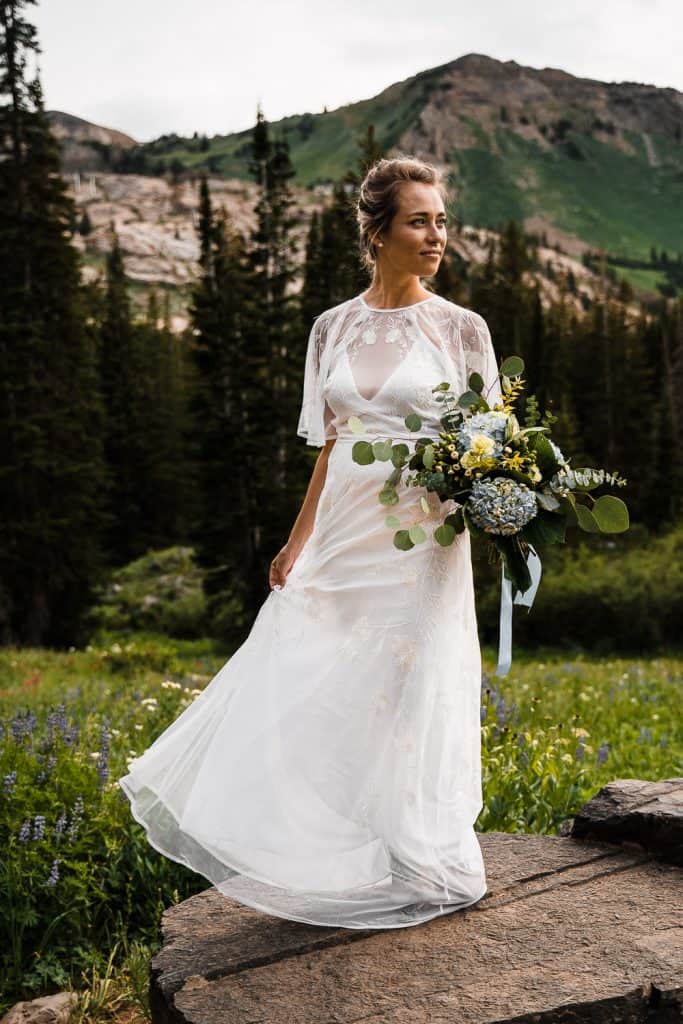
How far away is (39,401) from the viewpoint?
2823 centimetres

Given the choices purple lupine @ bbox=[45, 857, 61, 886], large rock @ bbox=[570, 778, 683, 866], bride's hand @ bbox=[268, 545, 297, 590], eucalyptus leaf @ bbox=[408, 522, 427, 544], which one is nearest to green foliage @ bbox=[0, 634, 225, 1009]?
purple lupine @ bbox=[45, 857, 61, 886]

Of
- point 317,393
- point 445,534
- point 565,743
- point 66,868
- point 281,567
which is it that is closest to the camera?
point 445,534

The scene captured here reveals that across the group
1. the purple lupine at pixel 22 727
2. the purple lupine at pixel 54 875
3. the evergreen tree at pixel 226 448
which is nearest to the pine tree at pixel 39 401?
the evergreen tree at pixel 226 448

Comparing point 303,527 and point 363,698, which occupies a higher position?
point 303,527

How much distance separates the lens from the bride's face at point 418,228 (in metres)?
4.25

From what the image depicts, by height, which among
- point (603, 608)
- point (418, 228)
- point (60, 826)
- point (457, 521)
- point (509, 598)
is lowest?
point (603, 608)

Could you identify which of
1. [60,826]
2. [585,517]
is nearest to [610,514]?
[585,517]

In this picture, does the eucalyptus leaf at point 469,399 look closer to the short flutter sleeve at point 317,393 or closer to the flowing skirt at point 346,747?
the flowing skirt at point 346,747

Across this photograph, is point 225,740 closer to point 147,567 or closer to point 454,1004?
point 454,1004

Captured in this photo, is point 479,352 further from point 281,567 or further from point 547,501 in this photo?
point 281,567

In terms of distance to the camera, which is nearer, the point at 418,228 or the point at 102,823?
the point at 418,228

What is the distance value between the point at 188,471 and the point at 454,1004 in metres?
→ 50.5

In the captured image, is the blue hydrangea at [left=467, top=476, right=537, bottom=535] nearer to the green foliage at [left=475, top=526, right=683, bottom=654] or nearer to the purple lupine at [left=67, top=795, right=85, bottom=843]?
the purple lupine at [left=67, top=795, right=85, bottom=843]

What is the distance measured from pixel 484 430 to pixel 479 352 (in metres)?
0.67
